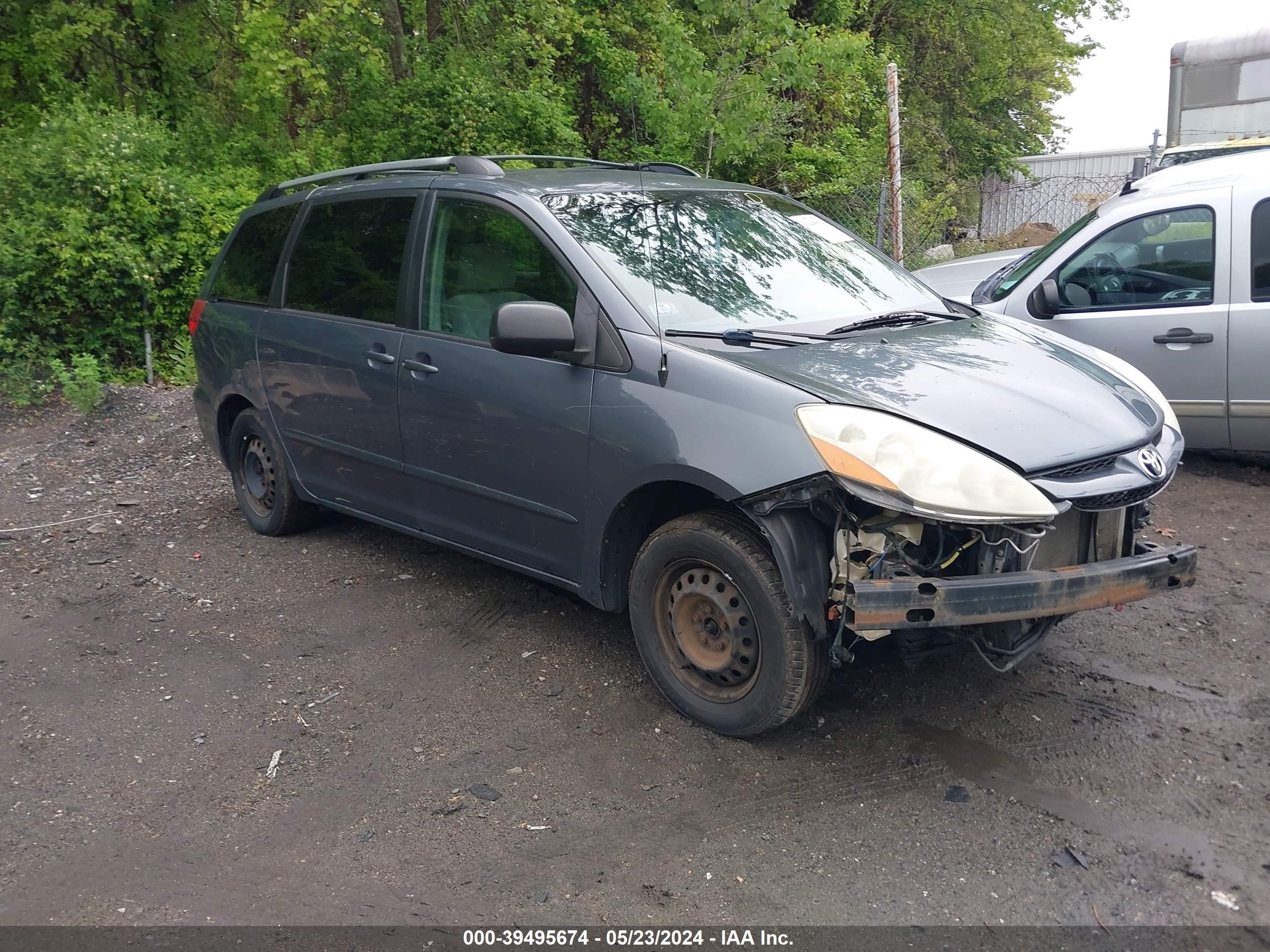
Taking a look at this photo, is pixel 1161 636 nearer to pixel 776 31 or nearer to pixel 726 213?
pixel 726 213

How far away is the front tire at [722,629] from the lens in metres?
3.53

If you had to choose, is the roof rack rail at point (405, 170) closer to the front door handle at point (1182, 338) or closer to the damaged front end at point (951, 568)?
the damaged front end at point (951, 568)

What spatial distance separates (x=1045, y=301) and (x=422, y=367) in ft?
12.6

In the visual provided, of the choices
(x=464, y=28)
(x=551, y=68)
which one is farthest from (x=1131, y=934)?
(x=464, y=28)

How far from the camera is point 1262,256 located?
6.12 metres

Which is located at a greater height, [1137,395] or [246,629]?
[1137,395]

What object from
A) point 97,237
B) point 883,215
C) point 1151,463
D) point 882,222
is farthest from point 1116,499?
point 97,237

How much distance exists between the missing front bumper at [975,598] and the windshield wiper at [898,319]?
1237 mm

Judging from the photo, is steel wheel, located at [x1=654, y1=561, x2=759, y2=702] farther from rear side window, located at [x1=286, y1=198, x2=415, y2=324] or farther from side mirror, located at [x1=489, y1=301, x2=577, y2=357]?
rear side window, located at [x1=286, y1=198, x2=415, y2=324]

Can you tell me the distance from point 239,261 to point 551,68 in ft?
25.4

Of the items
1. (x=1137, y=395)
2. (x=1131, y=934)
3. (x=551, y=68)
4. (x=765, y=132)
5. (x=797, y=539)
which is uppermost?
(x=551, y=68)

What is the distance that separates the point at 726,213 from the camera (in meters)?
4.71

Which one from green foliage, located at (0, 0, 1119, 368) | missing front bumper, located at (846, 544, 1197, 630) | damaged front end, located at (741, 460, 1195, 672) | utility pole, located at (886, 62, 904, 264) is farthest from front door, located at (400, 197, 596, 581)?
green foliage, located at (0, 0, 1119, 368)

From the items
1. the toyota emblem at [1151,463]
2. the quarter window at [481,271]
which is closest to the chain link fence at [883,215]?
the quarter window at [481,271]
